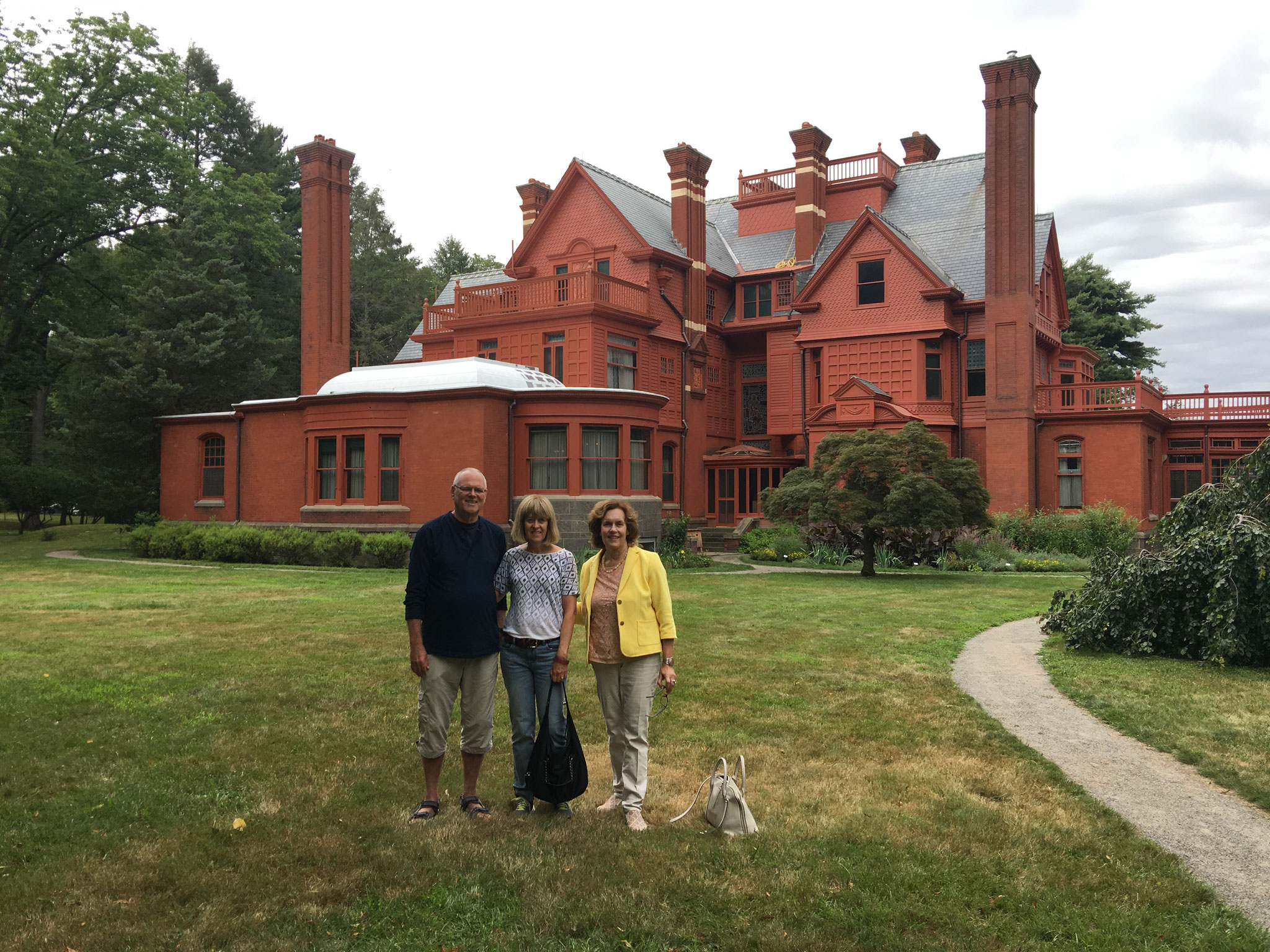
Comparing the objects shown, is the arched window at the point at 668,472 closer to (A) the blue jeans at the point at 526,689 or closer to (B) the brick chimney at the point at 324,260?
(B) the brick chimney at the point at 324,260

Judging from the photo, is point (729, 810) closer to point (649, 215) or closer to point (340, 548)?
point (340, 548)

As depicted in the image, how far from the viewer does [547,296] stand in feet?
99.3

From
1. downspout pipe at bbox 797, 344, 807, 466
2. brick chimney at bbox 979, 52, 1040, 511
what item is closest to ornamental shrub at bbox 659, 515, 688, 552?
downspout pipe at bbox 797, 344, 807, 466

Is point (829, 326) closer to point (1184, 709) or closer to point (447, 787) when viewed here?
point (1184, 709)

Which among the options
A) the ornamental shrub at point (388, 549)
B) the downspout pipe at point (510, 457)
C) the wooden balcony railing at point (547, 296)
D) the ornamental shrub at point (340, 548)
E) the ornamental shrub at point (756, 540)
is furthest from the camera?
the wooden balcony railing at point (547, 296)

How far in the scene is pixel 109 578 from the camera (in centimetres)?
1931

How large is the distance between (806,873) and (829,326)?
28.8 metres

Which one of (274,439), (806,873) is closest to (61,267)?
(274,439)

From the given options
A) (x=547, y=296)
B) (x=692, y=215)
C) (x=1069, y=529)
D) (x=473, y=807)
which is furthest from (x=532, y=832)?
(x=692, y=215)

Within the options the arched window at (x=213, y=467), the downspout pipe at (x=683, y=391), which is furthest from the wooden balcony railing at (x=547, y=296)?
the arched window at (x=213, y=467)

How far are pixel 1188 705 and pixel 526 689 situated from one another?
656 cm

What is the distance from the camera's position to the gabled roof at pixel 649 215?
33.1 metres

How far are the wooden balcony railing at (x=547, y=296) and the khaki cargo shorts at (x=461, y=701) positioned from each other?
24174 mm

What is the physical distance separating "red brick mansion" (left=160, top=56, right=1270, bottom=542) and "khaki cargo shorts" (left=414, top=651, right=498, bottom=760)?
1732cm
